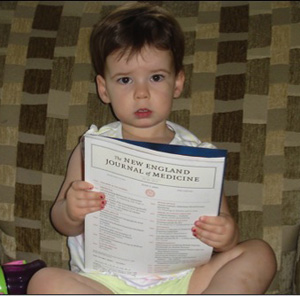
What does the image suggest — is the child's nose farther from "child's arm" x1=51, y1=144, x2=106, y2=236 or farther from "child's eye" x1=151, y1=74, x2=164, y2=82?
"child's arm" x1=51, y1=144, x2=106, y2=236

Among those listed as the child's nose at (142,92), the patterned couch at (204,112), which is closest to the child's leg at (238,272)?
the patterned couch at (204,112)

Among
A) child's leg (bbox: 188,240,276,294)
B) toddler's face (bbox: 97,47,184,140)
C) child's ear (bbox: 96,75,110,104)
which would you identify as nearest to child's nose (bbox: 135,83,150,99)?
toddler's face (bbox: 97,47,184,140)

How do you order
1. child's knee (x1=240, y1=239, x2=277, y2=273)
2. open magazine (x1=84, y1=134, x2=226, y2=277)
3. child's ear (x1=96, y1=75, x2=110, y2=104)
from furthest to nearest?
child's ear (x1=96, y1=75, x2=110, y2=104)
child's knee (x1=240, y1=239, x2=277, y2=273)
open magazine (x1=84, y1=134, x2=226, y2=277)

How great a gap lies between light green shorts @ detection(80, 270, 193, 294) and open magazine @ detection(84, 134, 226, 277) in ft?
0.08

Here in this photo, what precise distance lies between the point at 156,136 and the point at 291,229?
0.37 metres

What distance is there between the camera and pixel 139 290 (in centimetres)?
126

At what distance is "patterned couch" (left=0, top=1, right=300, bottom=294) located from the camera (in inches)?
55.3

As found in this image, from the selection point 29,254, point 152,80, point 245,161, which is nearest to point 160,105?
point 152,80

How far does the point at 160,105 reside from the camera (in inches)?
52.7

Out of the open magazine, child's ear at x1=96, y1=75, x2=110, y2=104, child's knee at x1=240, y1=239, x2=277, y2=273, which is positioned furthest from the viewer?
child's ear at x1=96, y1=75, x2=110, y2=104

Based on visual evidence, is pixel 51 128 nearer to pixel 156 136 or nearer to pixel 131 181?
pixel 156 136

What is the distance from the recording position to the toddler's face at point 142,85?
1.32 m

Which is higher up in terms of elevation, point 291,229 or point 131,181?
point 131,181

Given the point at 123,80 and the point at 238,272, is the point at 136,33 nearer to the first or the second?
the point at 123,80
